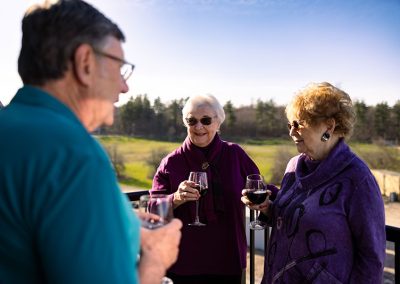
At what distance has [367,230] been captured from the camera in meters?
1.55

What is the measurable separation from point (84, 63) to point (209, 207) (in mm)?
1675

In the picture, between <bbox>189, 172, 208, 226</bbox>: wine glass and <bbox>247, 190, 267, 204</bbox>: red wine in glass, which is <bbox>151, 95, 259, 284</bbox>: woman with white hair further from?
<bbox>247, 190, 267, 204</bbox>: red wine in glass

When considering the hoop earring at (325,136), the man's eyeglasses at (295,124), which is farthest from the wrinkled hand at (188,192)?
the hoop earring at (325,136)

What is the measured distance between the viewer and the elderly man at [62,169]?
0.63 metres

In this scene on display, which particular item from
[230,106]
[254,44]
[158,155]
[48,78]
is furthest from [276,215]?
[254,44]

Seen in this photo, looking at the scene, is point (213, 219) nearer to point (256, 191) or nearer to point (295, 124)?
point (256, 191)

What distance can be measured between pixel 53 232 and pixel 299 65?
1448 inches

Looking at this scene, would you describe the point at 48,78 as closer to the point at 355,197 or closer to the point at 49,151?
the point at 49,151

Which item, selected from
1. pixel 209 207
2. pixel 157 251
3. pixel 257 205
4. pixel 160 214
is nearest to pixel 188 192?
pixel 209 207

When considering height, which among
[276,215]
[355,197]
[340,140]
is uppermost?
[340,140]

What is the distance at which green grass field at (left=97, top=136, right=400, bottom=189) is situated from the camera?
2780 cm

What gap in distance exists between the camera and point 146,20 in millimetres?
17797

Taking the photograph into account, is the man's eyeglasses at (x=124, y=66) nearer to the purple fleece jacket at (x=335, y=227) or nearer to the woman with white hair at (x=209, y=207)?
the purple fleece jacket at (x=335, y=227)

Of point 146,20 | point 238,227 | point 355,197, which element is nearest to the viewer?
point 355,197
